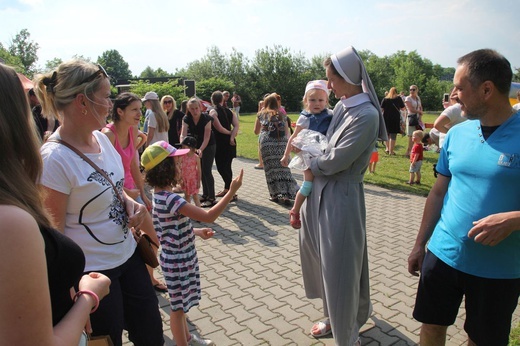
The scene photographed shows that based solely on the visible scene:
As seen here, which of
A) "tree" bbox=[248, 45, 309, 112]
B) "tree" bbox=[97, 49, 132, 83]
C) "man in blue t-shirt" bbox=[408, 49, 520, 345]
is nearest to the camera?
"man in blue t-shirt" bbox=[408, 49, 520, 345]

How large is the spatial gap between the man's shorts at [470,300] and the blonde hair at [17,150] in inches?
86.3

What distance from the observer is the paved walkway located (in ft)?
11.2

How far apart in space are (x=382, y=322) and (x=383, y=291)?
2.03ft

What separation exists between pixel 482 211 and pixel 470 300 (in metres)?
Answer: 0.56

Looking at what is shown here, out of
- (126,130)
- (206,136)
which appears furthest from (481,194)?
(206,136)

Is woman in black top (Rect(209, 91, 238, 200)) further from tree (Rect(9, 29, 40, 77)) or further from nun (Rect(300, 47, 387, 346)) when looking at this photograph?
tree (Rect(9, 29, 40, 77))

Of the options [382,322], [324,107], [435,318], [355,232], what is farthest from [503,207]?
[324,107]

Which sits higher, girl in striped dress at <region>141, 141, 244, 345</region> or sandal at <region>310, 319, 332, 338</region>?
girl in striped dress at <region>141, 141, 244, 345</region>

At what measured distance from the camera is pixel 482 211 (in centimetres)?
221

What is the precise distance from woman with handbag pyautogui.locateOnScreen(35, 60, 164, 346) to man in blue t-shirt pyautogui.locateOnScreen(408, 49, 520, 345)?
1897 mm

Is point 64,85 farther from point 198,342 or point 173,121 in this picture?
point 173,121

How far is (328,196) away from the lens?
294cm

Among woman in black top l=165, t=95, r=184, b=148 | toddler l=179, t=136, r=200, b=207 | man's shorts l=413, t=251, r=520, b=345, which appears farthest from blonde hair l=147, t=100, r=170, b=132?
man's shorts l=413, t=251, r=520, b=345

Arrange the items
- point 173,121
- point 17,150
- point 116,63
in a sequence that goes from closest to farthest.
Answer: point 17,150 < point 173,121 < point 116,63
